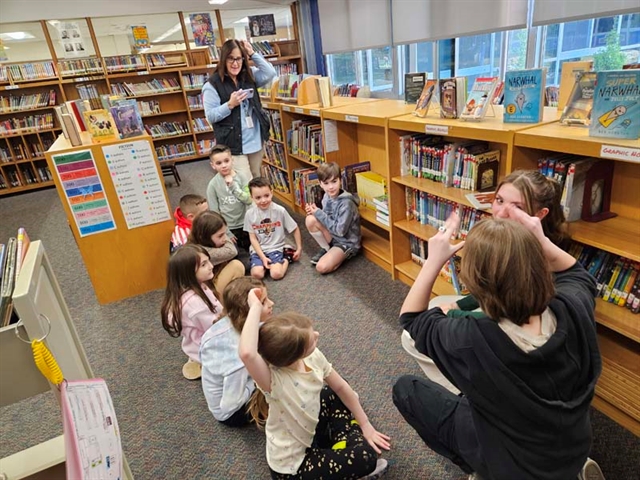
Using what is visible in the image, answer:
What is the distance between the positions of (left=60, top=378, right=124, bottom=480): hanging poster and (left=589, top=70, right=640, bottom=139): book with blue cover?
176 centimetres

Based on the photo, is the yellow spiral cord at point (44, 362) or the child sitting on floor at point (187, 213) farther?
the child sitting on floor at point (187, 213)

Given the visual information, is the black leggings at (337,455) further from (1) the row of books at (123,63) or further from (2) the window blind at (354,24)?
(1) the row of books at (123,63)

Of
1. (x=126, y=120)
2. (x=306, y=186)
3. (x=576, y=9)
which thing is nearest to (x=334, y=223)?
(x=306, y=186)

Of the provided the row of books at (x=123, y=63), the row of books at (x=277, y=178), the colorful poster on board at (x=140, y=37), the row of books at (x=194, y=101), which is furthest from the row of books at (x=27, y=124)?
the row of books at (x=277, y=178)

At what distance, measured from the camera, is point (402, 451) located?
1.62m

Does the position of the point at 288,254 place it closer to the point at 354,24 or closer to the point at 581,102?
the point at 581,102

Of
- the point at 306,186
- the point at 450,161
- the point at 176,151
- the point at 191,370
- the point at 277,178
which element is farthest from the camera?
the point at 176,151

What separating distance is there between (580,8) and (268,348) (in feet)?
12.7

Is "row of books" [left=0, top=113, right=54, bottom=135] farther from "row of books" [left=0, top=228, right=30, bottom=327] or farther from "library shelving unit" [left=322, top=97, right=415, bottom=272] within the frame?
"row of books" [left=0, top=228, right=30, bottom=327]

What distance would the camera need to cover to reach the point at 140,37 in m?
7.08

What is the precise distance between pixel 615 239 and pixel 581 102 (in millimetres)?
574

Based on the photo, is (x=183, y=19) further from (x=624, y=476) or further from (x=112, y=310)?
(x=624, y=476)

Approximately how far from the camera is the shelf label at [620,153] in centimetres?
131

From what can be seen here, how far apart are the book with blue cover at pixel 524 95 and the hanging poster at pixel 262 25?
6.61m
